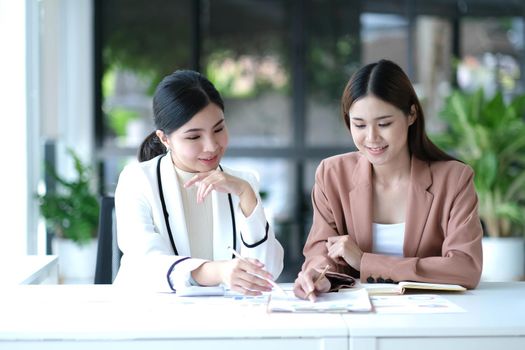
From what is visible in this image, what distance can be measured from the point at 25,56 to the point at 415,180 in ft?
10.2

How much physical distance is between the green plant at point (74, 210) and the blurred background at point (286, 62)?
0.83 m

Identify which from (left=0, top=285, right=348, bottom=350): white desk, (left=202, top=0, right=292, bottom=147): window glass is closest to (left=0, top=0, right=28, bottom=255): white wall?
(left=202, top=0, right=292, bottom=147): window glass

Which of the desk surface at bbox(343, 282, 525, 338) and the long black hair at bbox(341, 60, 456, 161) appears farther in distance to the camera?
the long black hair at bbox(341, 60, 456, 161)

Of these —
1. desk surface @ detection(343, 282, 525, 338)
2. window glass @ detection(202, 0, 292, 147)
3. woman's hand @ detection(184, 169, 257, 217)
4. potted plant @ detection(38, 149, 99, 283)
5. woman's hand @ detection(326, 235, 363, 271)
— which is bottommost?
potted plant @ detection(38, 149, 99, 283)

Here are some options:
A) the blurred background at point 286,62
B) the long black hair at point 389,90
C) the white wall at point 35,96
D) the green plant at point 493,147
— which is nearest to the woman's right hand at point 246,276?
the long black hair at point 389,90

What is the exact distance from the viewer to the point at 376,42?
704 cm

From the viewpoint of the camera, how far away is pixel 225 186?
8.13 feet

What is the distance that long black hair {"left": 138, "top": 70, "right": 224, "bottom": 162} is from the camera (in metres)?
2.52

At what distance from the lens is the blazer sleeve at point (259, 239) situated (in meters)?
2.54

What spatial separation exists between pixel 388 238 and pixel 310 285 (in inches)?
21.2

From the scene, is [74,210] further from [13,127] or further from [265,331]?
[265,331]

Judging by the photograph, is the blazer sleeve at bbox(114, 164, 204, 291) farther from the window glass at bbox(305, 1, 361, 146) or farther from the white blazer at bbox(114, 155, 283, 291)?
the window glass at bbox(305, 1, 361, 146)

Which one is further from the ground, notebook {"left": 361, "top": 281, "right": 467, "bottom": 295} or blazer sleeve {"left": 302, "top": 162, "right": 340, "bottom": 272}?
blazer sleeve {"left": 302, "top": 162, "right": 340, "bottom": 272}

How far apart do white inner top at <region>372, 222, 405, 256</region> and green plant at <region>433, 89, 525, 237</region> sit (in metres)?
3.46
